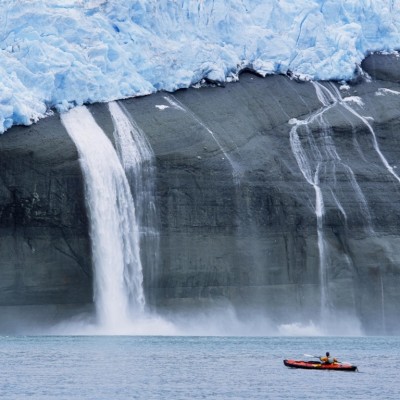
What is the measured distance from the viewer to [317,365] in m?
37.6

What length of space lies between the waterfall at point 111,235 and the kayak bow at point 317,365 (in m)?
13.2

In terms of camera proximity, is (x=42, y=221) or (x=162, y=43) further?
(x=162, y=43)

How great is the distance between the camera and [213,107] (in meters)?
55.4

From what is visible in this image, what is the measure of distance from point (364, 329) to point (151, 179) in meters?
10.3

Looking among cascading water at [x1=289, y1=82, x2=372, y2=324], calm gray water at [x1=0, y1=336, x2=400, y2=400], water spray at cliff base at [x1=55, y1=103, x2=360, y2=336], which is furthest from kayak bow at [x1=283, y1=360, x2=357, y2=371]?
cascading water at [x1=289, y1=82, x2=372, y2=324]

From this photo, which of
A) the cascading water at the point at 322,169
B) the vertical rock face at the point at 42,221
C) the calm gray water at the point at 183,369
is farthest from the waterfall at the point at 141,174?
the cascading water at the point at 322,169

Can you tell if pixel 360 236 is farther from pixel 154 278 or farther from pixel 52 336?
pixel 52 336

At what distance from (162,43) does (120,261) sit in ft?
31.6

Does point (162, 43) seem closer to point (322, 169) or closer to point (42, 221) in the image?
point (322, 169)

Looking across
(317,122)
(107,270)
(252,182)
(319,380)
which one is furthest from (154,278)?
(319,380)

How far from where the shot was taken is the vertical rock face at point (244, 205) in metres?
49.9

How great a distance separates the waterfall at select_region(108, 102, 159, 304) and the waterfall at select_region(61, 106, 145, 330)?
287 mm

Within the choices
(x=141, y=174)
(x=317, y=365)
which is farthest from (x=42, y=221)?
(x=317, y=365)

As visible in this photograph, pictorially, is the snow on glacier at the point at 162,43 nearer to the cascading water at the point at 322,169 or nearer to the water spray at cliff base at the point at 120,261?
the water spray at cliff base at the point at 120,261
